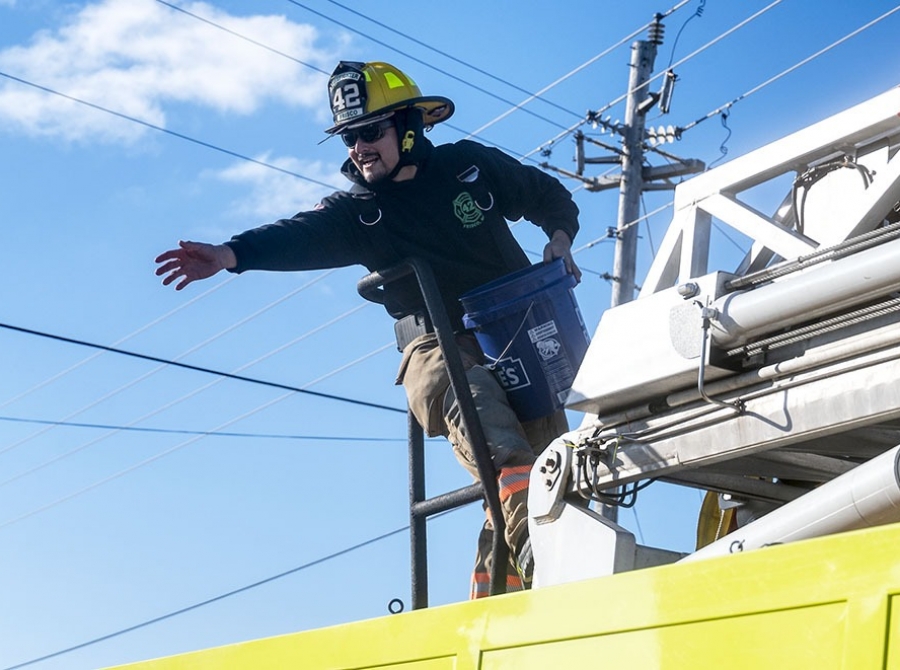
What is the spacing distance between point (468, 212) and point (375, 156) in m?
0.43

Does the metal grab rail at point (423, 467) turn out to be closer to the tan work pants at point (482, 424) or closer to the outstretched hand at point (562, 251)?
the tan work pants at point (482, 424)

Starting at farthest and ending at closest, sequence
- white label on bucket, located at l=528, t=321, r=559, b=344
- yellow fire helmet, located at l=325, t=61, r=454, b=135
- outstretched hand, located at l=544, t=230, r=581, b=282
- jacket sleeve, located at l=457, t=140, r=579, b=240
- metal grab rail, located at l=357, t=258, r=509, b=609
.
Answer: jacket sleeve, located at l=457, t=140, r=579, b=240
yellow fire helmet, located at l=325, t=61, r=454, b=135
outstretched hand, located at l=544, t=230, r=581, b=282
white label on bucket, located at l=528, t=321, r=559, b=344
metal grab rail, located at l=357, t=258, r=509, b=609

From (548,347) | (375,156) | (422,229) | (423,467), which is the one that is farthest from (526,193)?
(423,467)

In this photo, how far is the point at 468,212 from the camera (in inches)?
222

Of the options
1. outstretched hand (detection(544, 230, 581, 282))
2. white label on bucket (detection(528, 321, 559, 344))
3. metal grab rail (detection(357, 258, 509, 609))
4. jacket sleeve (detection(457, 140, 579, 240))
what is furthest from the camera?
jacket sleeve (detection(457, 140, 579, 240))

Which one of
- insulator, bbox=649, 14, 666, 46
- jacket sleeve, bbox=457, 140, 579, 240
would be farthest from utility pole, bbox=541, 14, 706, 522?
jacket sleeve, bbox=457, 140, 579, 240

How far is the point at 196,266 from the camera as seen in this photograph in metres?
5.16

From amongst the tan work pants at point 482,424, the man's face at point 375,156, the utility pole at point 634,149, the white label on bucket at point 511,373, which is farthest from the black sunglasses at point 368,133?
the utility pole at point 634,149

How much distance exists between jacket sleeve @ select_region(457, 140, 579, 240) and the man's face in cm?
33

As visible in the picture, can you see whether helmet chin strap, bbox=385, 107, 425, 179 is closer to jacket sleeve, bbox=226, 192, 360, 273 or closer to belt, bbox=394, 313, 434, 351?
jacket sleeve, bbox=226, 192, 360, 273

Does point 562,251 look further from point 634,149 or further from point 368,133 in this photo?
point 634,149

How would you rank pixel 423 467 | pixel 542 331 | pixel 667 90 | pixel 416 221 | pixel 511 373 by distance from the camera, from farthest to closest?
pixel 667 90, pixel 416 221, pixel 511 373, pixel 542 331, pixel 423 467

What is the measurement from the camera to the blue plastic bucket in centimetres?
518

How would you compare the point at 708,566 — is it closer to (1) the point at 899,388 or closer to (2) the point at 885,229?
(1) the point at 899,388
